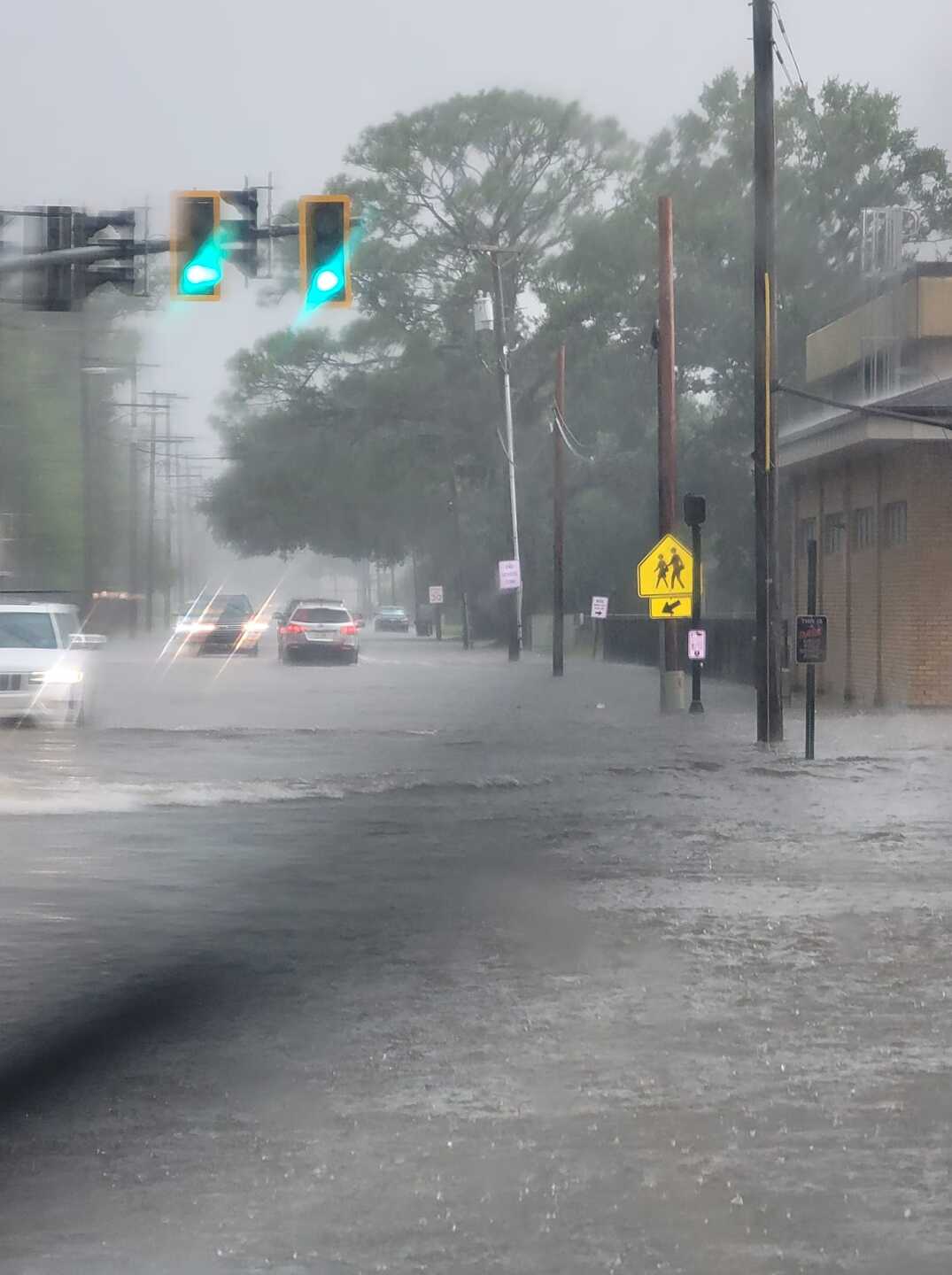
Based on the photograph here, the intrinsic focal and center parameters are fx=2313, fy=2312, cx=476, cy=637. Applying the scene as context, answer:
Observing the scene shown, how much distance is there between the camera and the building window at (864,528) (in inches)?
1455

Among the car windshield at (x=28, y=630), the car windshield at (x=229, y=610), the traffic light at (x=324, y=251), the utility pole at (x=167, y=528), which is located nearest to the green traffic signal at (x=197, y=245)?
the traffic light at (x=324, y=251)

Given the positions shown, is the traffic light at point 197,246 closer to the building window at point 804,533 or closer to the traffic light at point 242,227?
the traffic light at point 242,227

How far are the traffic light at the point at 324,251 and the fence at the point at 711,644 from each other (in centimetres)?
1239

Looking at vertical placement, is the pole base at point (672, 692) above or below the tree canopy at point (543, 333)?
below

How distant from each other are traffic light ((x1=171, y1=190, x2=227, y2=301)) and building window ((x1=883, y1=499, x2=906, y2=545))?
14.9 m

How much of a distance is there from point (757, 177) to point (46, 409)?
192 feet

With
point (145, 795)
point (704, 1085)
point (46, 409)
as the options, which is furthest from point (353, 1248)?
point (46, 409)

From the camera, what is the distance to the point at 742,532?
2810 inches

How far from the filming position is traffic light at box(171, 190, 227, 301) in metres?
22.8

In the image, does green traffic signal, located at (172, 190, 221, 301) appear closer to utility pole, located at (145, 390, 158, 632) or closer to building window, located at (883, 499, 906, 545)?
building window, located at (883, 499, 906, 545)

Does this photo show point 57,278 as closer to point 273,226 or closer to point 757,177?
point 273,226

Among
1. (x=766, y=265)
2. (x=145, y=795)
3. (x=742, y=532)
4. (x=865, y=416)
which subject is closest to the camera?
(x=145, y=795)

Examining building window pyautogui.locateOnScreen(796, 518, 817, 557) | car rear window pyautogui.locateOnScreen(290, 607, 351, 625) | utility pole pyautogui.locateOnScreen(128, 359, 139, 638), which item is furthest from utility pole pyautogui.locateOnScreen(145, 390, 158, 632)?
building window pyautogui.locateOnScreen(796, 518, 817, 557)

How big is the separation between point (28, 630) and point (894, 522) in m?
13.5
